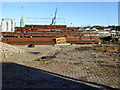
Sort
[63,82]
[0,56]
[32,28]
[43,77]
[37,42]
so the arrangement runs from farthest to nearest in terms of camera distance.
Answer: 1. [32,28]
2. [37,42]
3. [0,56]
4. [43,77]
5. [63,82]

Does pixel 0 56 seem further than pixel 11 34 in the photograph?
No

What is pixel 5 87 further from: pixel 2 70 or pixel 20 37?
pixel 20 37

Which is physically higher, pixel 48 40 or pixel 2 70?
pixel 48 40

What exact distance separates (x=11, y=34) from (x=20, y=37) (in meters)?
1.67

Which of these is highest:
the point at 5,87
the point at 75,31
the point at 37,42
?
the point at 75,31

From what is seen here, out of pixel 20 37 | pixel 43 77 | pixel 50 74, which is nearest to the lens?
pixel 43 77

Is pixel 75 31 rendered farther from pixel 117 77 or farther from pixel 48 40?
pixel 117 77

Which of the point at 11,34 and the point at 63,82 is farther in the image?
the point at 11,34

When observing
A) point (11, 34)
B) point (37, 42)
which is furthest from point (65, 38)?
point (11, 34)

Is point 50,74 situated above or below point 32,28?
below

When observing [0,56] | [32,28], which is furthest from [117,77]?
[32,28]

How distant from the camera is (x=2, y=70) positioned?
6.33 m

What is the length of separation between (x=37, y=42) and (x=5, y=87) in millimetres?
14684

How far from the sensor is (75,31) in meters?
23.0
